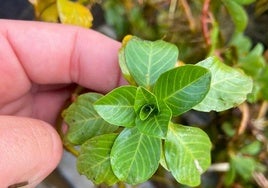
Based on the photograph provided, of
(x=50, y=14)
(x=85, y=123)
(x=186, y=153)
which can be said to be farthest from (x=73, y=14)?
(x=186, y=153)

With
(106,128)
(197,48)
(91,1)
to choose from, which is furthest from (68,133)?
(197,48)

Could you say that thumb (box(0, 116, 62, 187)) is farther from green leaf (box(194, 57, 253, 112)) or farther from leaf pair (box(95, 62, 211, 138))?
green leaf (box(194, 57, 253, 112))

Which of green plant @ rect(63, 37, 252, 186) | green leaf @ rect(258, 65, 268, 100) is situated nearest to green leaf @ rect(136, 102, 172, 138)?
green plant @ rect(63, 37, 252, 186)

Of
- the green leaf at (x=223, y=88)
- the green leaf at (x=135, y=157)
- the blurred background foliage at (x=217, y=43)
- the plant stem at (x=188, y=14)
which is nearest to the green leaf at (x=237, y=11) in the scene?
the blurred background foliage at (x=217, y=43)

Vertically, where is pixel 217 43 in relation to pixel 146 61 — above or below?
below

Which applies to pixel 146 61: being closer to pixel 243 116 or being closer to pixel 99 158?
pixel 99 158

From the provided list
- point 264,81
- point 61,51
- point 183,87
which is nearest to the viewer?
point 183,87

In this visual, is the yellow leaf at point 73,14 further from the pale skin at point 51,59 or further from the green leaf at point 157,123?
the green leaf at point 157,123
